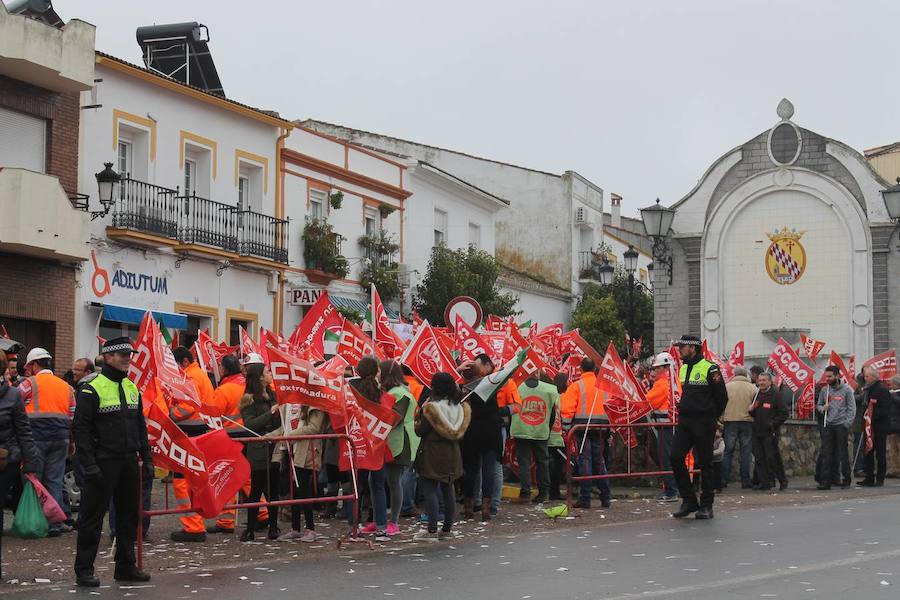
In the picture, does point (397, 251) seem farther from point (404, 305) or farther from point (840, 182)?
point (840, 182)

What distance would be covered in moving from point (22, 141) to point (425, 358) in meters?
12.5

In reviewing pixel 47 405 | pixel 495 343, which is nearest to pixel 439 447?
pixel 47 405

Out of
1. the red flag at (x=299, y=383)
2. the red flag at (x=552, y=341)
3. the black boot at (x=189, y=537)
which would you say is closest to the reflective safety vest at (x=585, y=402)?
the red flag at (x=299, y=383)

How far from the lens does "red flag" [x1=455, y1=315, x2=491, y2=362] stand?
773 inches

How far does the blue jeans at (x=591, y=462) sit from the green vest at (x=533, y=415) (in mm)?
483

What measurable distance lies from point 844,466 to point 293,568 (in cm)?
1174

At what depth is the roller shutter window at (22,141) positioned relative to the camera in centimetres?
2545

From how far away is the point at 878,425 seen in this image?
70.1 feet

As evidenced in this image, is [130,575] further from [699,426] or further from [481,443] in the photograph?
[699,426]

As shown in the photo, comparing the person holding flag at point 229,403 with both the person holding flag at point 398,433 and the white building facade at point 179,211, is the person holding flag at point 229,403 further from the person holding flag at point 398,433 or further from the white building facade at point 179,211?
the white building facade at point 179,211

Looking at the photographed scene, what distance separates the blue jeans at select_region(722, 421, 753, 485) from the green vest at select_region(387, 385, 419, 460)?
837cm

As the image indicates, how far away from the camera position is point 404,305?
129ft

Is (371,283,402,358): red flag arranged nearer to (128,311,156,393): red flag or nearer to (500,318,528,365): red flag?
(500,318,528,365): red flag

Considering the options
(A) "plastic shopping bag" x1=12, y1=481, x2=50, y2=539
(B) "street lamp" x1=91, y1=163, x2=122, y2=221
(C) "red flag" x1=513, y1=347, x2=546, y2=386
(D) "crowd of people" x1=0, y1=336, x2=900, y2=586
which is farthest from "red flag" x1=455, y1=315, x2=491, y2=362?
(B) "street lamp" x1=91, y1=163, x2=122, y2=221
